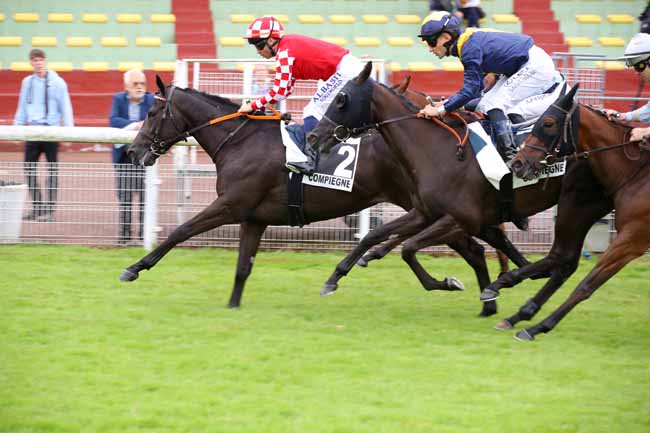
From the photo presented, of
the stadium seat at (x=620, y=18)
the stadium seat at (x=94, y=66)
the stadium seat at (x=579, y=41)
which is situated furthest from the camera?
the stadium seat at (x=620, y=18)

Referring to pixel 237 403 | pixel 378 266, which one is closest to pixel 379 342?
pixel 237 403

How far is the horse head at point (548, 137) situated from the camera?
A: 6.63m

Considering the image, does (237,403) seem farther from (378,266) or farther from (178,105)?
(378,266)

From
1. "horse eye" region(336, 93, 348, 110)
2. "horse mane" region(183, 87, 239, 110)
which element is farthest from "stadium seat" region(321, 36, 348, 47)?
"horse eye" region(336, 93, 348, 110)

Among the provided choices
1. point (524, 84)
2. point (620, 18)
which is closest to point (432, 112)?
point (524, 84)

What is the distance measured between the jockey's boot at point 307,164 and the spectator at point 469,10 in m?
9.96

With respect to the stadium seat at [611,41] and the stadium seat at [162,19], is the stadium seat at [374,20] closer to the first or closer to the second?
the stadium seat at [162,19]

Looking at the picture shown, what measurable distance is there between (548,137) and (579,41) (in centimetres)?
1241

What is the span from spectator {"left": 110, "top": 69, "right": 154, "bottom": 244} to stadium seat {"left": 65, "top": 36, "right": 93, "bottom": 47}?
8434mm

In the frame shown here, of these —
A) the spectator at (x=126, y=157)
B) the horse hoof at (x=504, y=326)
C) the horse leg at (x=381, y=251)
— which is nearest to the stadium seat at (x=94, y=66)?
the spectator at (x=126, y=157)

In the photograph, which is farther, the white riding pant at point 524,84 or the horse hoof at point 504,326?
the white riding pant at point 524,84

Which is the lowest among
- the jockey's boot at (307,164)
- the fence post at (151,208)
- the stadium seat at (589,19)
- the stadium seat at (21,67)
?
the fence post at (151,208)

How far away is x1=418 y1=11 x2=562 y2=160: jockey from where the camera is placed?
712 cm

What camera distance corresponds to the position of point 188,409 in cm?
493
